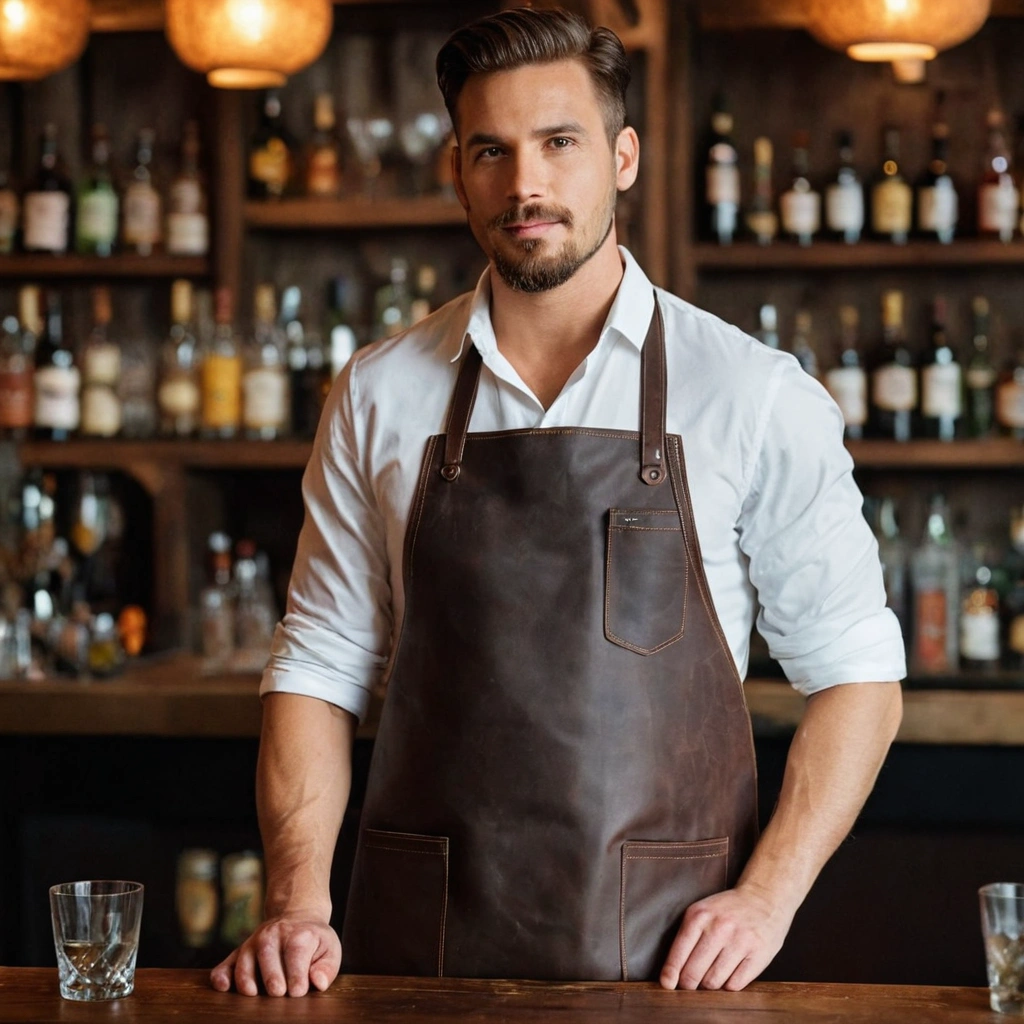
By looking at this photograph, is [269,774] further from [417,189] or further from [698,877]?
[417,189]

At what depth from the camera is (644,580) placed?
5.16ft

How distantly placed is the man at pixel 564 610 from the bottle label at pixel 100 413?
1.83m

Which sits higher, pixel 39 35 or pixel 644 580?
pixel 39 35

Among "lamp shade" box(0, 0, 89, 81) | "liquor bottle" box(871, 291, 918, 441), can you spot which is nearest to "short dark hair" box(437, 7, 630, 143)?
"lamp shade" box(0, 0, 89, 81)

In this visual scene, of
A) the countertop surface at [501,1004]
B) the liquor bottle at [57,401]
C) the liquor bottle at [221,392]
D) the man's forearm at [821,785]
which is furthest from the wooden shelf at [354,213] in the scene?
the countertop surface at [501,1004]

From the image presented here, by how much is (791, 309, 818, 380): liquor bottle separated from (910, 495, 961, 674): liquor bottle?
0.41 meters

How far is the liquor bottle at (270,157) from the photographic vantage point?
11.3ft

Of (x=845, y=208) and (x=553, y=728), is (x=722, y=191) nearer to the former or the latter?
(x=845, y=208)

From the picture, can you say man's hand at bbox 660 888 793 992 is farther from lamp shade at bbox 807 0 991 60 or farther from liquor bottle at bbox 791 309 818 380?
liquor bottle at bbox 791 309 818 380

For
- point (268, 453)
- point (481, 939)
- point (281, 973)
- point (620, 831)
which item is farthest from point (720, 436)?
point (268, 453)

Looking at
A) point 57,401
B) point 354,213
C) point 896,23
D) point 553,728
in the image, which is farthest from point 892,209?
point 553,728

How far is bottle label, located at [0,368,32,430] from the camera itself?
3.44 metres

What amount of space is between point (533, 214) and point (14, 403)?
2.16 meters

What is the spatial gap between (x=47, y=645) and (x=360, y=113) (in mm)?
1417
